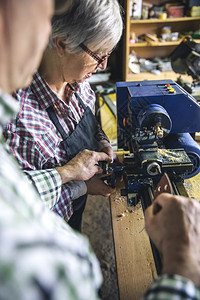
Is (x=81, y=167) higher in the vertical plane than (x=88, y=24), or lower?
lower

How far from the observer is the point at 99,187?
1369 millimetres

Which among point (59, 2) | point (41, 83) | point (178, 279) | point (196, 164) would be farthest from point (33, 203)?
point (196, 164)

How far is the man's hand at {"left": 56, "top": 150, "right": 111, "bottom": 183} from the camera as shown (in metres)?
1.13

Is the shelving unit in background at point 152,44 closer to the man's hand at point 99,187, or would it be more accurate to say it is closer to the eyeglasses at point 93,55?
the eyeglasses at point 93,55

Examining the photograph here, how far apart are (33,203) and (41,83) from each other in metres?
0.78

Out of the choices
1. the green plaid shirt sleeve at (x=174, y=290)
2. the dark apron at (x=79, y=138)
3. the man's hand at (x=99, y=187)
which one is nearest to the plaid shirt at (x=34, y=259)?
the green plaid shirt sleeve at (x=174, y=290)

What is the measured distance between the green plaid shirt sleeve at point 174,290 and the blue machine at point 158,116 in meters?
0.62

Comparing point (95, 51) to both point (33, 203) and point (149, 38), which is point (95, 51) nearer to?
point (33, 203)

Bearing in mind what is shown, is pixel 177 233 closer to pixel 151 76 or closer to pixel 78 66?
pixel 78 66

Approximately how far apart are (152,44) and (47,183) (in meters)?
2.73

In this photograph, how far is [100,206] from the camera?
109 inches

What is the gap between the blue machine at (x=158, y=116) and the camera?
46.3 inches

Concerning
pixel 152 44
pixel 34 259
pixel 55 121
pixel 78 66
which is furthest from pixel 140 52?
pixel 34 259

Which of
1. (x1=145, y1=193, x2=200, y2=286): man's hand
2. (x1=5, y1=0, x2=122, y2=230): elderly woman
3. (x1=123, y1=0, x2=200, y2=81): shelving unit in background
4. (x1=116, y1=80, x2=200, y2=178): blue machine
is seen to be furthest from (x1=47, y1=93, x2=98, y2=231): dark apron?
(x1=123, y1=0, x2=200, y2=81): shelving unit in background
